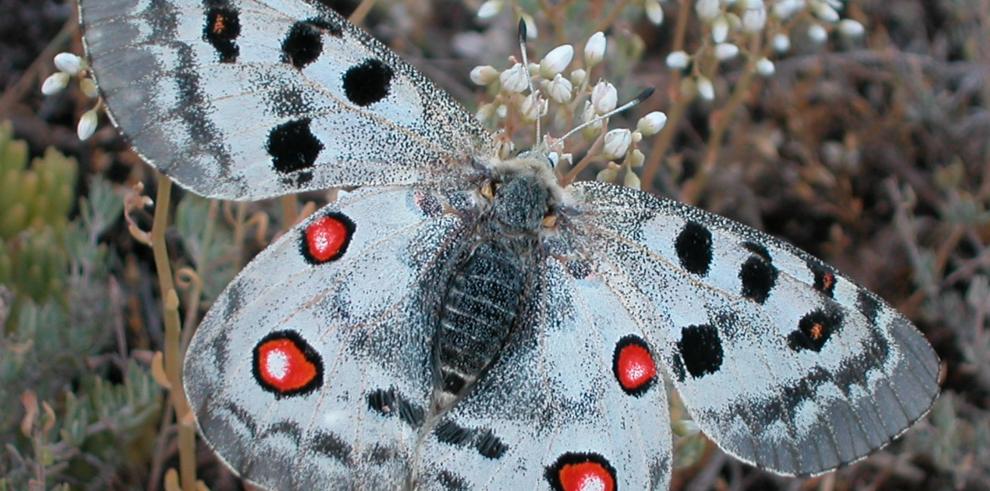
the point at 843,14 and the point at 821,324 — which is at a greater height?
the point at 821,324

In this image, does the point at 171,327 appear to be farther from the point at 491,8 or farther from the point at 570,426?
the point at 491,8

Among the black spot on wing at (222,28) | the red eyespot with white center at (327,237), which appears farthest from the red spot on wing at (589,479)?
the black spot on wing at (222,28)

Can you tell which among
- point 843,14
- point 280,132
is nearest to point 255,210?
point 280,132

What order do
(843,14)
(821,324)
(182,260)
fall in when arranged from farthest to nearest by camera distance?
(843,14), (182,260), (821,324)

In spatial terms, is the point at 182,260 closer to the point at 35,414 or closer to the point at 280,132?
the point at 35,414

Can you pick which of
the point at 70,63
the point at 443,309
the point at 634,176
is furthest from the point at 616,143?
the point at 70,63

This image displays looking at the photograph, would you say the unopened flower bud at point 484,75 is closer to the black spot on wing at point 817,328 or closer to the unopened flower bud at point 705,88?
the unopened flower bud at point 705,88

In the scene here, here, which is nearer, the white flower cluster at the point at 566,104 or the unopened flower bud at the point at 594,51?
the white flower cluster at the point at 566,104
